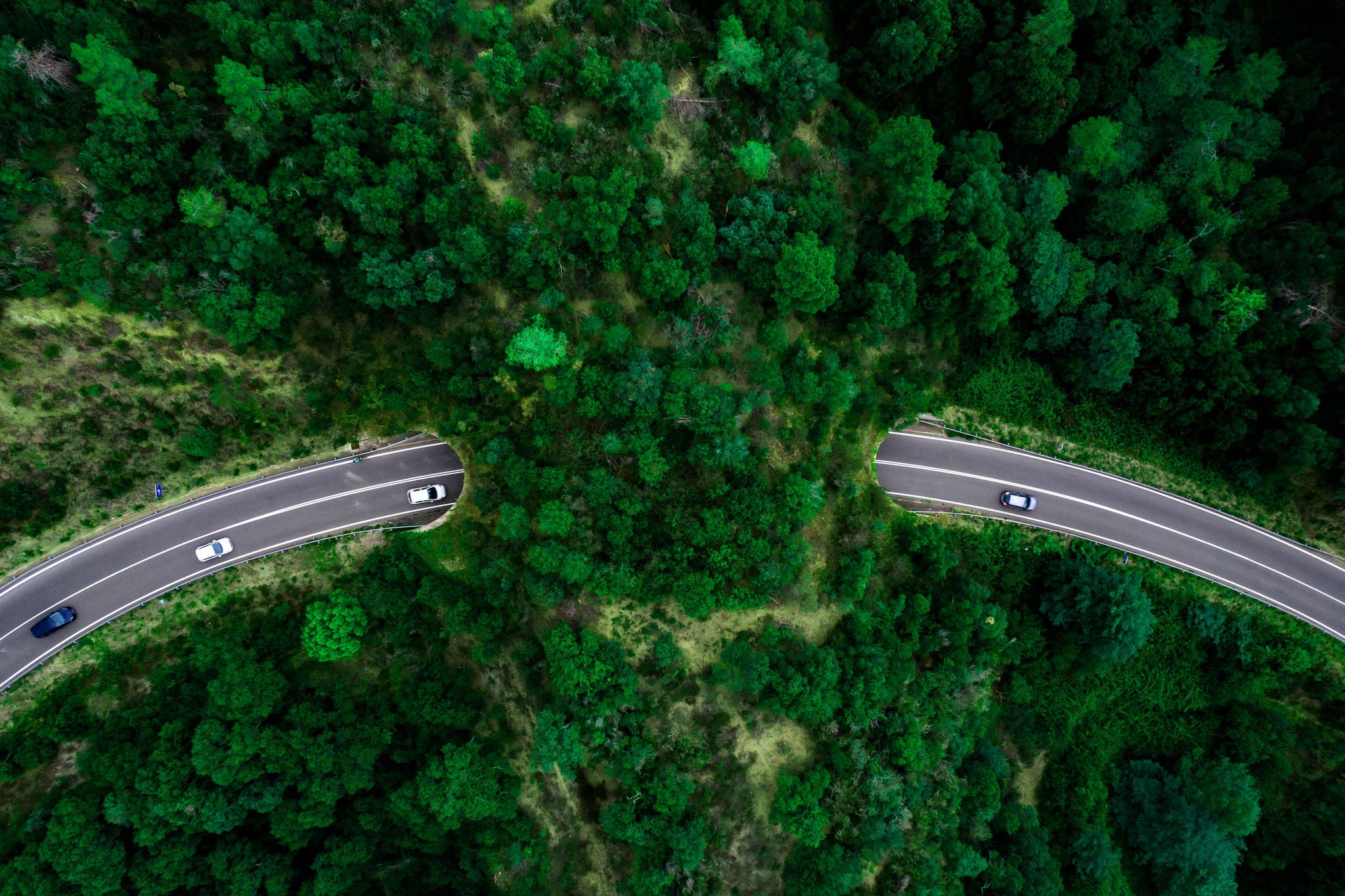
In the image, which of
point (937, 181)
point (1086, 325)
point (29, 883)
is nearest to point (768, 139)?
point (937, 181)

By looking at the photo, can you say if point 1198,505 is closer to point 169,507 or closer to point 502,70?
point 502,70

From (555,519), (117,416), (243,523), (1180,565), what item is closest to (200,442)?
(117,416)

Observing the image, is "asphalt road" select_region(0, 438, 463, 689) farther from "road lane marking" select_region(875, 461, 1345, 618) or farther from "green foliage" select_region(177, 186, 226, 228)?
"road lane marking" select_region(875, 461, 1345, 618)

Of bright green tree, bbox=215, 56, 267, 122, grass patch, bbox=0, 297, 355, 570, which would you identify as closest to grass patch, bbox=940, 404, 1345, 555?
bright green tree, bbox=215, 56, 267, 122

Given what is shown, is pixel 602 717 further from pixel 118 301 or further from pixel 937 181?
pixel 937 181

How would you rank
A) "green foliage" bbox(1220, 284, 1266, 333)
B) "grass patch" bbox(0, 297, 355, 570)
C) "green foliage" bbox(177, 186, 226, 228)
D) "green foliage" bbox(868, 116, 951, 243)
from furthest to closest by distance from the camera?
"green foliage" bbox(1220, 284, 1266, 333) < "green foliage" bbox(868, 116, 951, 243) < "grass patch" bbox(0, 297, 355, 570) < "green foliage" bbox(177, 186, 226, 228)

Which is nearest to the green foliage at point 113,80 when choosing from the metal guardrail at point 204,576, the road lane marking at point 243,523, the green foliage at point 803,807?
the metal guardrail at point 204,576
